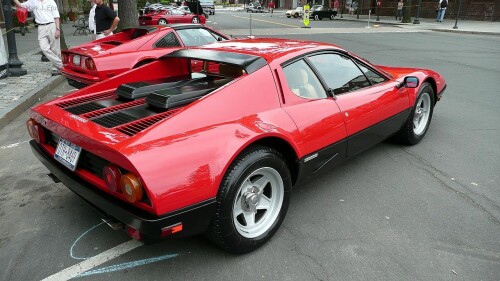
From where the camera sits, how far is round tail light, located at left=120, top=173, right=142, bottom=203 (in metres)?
2.10

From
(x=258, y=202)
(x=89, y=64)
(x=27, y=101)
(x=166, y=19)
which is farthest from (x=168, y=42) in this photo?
(x=166, y=19)

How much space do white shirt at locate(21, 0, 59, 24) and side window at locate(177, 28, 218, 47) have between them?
2.95 metres

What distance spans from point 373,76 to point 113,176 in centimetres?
282

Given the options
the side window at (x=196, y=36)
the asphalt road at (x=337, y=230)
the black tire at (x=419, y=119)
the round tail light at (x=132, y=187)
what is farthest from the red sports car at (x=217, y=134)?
the side window at (x=196, y=36)

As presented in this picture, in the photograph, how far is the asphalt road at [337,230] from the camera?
2.52 metres

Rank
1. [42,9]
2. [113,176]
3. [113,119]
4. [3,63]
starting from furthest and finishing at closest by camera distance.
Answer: [42,9] → [3,63] → [113,119] → [113,176]

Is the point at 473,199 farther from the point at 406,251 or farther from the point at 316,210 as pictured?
the point at 316,210

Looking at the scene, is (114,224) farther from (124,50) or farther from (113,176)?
(124,50)

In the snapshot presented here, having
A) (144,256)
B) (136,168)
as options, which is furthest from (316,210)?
(136,168)

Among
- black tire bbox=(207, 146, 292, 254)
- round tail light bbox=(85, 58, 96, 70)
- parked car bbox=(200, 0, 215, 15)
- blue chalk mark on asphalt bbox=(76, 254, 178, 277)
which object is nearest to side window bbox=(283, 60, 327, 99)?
black tire bbox=(207, 146, 292, 254)

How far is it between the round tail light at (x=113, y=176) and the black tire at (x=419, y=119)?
11.1ft

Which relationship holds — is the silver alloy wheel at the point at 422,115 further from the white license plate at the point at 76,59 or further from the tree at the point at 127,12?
Answer: the tree at the point at 127,12

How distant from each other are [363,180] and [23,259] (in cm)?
299

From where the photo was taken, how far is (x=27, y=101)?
20.9 feet
